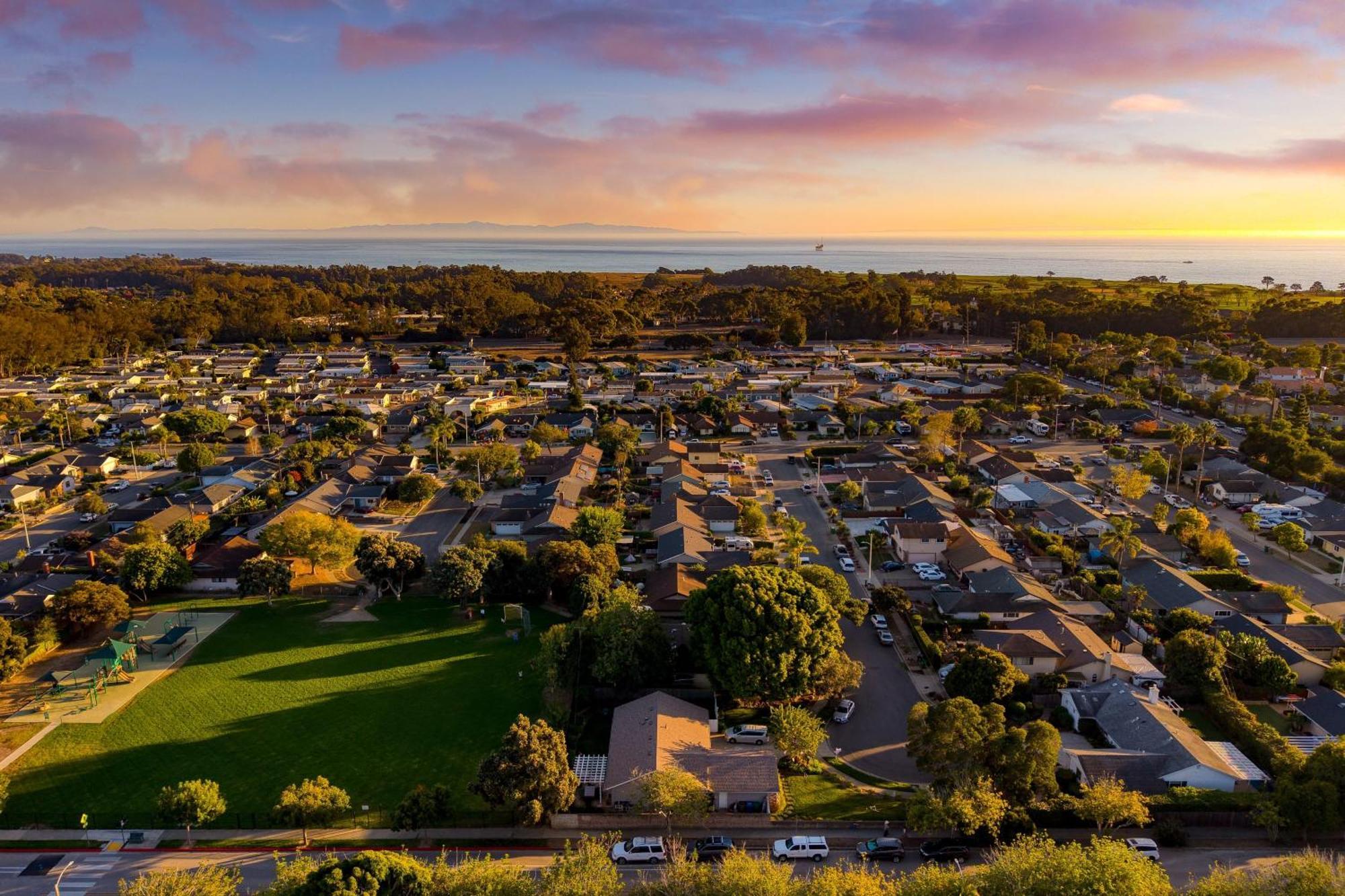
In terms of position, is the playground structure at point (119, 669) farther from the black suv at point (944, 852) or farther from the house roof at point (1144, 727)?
the house roof at point (1144, 727)

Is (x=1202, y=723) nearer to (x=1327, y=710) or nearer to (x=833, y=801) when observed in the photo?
(x=1327, y=710)

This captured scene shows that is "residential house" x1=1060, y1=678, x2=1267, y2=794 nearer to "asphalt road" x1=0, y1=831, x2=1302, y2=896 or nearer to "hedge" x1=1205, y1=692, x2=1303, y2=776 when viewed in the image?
"hedge" x1=1205, y1=692, x2=1303, y2=776

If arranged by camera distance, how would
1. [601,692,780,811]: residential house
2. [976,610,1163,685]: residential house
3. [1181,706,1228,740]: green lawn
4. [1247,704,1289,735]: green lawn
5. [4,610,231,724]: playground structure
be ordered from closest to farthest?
[601,692,780,811]: residential house < [1181,706,1228,740]: green lawn < [1247,704,1289,735]: green lawn < [4,610,231,724]: playground structure < [976,610,1163,685]: residential house

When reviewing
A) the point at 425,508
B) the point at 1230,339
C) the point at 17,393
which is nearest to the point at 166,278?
the point at 17,393

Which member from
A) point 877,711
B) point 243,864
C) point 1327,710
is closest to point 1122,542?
point 1327,710

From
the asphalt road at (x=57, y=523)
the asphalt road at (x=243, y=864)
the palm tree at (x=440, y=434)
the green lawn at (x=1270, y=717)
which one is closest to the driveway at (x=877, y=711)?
the asphalt road at (x=243, y=864)

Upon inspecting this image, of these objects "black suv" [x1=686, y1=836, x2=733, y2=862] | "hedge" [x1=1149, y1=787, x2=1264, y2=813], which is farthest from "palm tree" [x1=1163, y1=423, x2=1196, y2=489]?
"black suv" [x1=686, y1=836, x2=733, y2=862]
